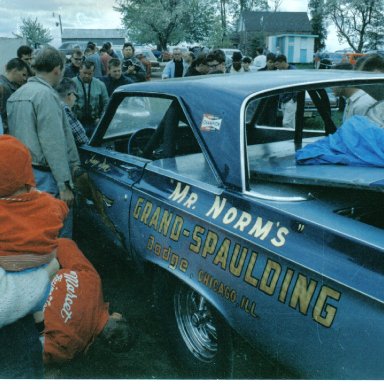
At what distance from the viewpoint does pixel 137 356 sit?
9.55ft

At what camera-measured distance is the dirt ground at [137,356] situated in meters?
2.44

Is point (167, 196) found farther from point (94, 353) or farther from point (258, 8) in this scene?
point (258, 8)

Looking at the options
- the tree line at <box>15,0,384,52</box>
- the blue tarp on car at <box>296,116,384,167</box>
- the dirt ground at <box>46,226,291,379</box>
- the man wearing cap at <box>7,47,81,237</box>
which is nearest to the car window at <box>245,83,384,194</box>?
the blue tarp on car at <box>296,116,384,167</box>

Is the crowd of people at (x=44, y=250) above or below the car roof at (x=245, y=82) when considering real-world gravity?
below

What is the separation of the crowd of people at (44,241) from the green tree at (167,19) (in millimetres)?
19694

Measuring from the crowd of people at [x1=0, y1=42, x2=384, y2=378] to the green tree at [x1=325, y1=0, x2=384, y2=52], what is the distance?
29.7 ft

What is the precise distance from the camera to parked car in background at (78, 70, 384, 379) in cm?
168

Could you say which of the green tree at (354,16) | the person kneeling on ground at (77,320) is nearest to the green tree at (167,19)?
the green tree at (354,16)

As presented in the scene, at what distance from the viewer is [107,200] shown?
3.26 m

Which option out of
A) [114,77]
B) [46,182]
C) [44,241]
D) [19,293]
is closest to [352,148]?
[44,241]

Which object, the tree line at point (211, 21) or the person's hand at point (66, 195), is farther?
the tree line at point (211, 21)

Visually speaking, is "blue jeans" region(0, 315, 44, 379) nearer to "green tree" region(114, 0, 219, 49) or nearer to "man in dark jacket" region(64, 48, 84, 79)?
"man in dark jacket" region(64, 48, 84, 79)

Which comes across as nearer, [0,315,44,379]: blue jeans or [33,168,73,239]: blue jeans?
[0,315,44,379]: blue jeans

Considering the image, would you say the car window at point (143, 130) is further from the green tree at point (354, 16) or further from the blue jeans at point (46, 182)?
the green tree at point (354, 16)
